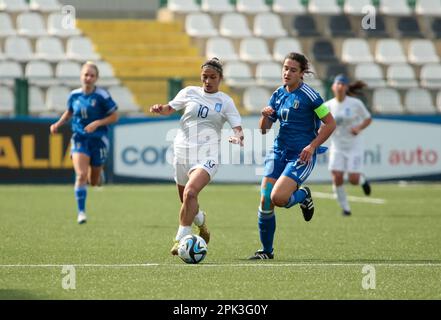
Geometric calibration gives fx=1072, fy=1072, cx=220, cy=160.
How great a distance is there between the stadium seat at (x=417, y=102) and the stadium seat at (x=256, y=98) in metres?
3.61

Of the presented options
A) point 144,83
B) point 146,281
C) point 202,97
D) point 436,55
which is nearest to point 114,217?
point 202,97

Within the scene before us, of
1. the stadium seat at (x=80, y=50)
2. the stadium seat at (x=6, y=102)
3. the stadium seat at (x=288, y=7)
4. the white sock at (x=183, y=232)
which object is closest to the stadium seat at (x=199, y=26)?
the stadium seat at (x=288, y=7)

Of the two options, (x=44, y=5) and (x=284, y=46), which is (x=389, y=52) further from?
(x=44, y=5)

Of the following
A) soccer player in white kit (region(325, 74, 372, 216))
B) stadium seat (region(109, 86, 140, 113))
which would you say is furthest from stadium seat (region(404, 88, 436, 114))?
soccer player in white kit (region(325, 74, 372, 216))

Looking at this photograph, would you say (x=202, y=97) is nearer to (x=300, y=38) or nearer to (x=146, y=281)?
(x=146, y=281)

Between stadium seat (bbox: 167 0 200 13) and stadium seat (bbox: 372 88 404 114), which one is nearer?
stadium seat (bbox: 372 88 404 114)

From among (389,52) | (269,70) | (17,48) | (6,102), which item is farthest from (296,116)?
(389,52)

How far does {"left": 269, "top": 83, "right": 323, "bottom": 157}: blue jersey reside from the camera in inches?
448

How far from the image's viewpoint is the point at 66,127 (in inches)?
977

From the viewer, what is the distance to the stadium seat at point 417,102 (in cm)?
2753

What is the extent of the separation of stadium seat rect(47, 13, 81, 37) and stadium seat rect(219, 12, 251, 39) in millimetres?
4344

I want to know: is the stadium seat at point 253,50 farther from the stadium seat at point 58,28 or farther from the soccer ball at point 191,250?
the soccer ball at point 191,250

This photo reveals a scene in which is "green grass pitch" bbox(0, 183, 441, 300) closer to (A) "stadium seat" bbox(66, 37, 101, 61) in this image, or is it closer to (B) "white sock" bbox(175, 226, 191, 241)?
(B) "white sock" bbox(175, 226, 191, 241)

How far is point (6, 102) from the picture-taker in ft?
84.0
